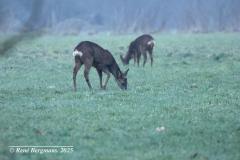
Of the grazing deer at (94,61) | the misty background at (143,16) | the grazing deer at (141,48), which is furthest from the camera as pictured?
the misty background at (143,16)

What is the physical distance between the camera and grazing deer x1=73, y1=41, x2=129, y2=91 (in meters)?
17.5

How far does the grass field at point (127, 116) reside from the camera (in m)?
9.78

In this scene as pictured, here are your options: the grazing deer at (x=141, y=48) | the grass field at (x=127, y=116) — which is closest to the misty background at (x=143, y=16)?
the grazing deer at (x=141, y=48)

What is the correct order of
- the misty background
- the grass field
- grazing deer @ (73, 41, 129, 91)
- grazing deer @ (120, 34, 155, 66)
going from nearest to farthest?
the grass field < grazing deer @ (73, 41, 129, 91) < grazing deer @ (120, 34, 155, 66) < the misty background

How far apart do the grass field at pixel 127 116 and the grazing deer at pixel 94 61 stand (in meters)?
0.46

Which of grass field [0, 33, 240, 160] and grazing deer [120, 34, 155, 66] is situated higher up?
grazing deer [120, 34, 155, 66]

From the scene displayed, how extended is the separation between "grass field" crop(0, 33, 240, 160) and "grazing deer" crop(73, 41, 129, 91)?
461 mm

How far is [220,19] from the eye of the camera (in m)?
74.8

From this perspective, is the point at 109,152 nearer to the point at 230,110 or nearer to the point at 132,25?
the point at 230,110

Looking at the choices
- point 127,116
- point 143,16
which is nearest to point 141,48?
point 127,116

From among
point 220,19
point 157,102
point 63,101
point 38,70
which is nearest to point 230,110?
point 157,102

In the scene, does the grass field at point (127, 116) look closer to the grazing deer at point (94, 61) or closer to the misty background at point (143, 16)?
the grazing deer at point (94, 61)

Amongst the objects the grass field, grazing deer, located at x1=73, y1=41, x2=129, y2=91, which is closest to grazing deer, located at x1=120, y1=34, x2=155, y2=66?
the grass field

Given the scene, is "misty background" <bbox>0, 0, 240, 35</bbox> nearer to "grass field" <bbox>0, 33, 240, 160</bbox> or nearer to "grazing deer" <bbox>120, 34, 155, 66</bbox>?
"grazing deer" <bbox>120, 34, 155, 66</bbox>
